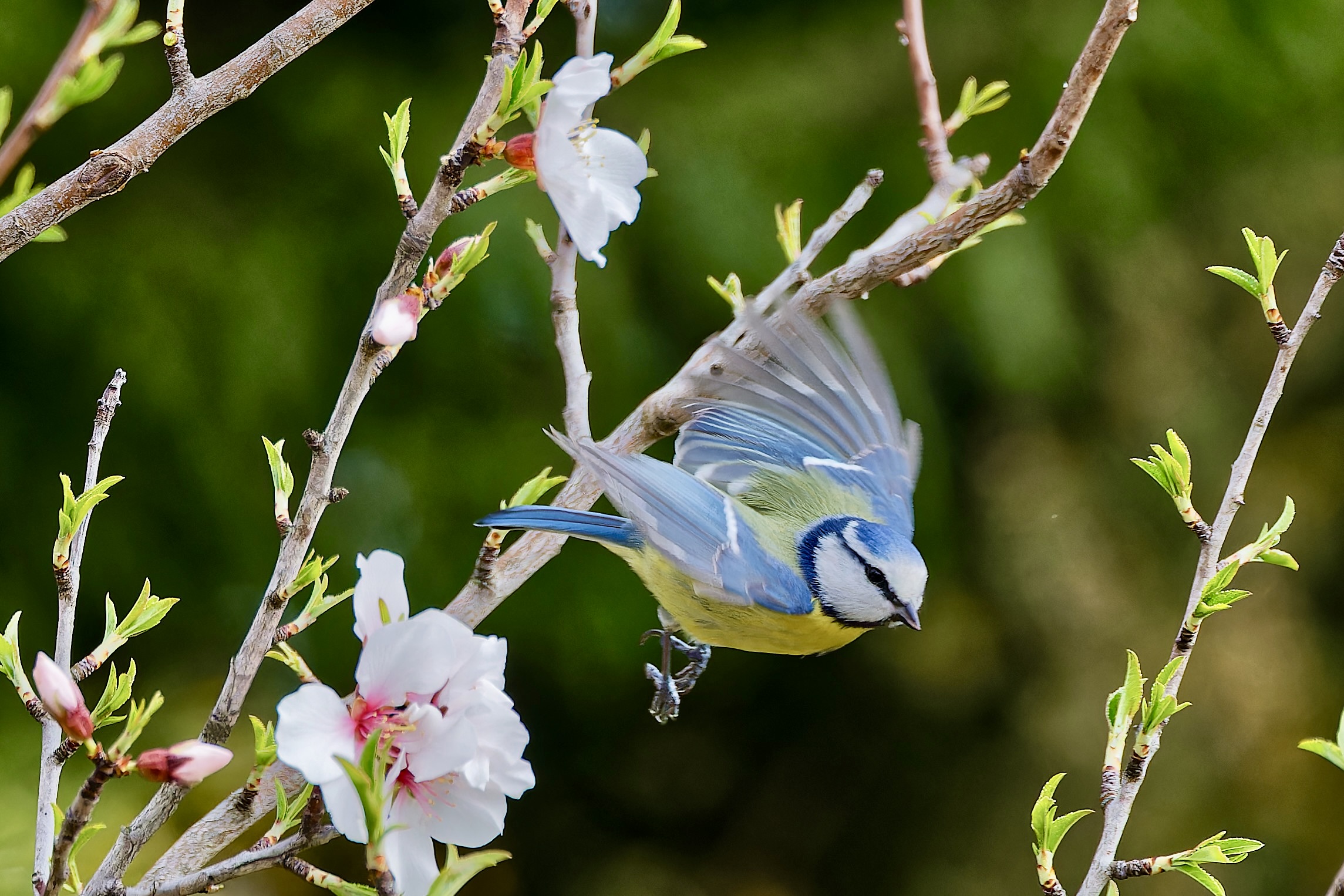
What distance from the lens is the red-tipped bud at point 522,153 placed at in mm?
586

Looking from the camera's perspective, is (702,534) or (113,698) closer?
(113,698)

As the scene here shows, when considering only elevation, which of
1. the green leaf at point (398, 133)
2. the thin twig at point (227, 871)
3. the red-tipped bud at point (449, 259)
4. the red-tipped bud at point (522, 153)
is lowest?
the thin twig at point (227, 871)

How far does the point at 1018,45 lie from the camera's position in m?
1.62

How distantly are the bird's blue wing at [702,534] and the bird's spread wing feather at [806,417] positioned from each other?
0.05m

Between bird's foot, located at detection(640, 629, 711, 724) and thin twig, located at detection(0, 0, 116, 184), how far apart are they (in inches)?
24.3

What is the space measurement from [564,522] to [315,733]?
335mm

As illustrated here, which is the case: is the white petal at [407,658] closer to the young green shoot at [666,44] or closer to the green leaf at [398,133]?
the green leaf at [398,133]

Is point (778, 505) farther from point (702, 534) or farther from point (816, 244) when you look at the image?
point (816, 244)

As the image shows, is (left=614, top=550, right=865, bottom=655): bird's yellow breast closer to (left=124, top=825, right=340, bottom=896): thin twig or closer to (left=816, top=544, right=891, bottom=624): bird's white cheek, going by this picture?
(left=816, top=544, right=891, bottom=624): bird's white cheek

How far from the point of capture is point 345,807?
0.45 meters

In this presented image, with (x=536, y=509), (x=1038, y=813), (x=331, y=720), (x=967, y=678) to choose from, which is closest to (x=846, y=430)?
(x=536, y=509)

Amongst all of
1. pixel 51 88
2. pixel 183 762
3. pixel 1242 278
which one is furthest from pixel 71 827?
pixel 1242 278

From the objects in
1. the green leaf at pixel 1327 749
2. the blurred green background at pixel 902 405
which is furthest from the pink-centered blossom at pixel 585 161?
the blurred green background at pixel 902 405

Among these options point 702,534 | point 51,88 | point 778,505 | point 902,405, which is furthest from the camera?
point 902,405
